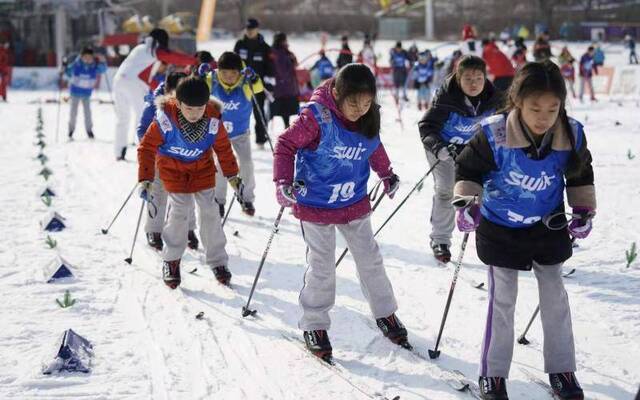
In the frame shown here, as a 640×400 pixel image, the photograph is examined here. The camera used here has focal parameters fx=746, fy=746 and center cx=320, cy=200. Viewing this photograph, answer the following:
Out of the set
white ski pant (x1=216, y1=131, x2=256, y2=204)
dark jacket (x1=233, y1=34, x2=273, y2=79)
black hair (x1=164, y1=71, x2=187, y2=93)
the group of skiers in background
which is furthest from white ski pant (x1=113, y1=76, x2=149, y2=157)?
the group of skiers in background

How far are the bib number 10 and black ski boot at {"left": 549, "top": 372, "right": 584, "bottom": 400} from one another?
4.73 ft

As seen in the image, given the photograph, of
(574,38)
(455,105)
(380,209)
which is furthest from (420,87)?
(574,38)

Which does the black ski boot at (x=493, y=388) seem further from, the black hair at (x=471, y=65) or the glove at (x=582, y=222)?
the black hair at (x=471, y=65)

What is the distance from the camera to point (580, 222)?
3439 mm

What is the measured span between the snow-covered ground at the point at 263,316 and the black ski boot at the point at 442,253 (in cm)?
10

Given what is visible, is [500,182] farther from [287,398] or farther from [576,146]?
[287,398]

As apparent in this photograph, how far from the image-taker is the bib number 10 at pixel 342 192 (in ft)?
13.7

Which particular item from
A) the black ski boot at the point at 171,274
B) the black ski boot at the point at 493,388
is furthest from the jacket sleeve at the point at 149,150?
the black ski boot at the point at 493,388

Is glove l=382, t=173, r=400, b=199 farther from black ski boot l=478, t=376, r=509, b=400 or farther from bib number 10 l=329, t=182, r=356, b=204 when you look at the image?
black ski boot l=478, t=376, r=509, b=400

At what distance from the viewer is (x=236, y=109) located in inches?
295

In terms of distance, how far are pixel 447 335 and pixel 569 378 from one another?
1.02 meters

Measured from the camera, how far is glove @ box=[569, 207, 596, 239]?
3424mm

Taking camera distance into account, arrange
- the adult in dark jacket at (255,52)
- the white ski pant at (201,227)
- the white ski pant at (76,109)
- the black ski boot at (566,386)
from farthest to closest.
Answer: the white ski pant at (76,109) < the adult in dark jacket at (255,52) < the white ski pant at (201,227) < the black ski boot at (566,386)

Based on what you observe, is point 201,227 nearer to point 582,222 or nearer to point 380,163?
point 380,163
